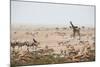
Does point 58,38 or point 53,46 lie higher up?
point 58,38

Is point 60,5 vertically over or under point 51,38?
over

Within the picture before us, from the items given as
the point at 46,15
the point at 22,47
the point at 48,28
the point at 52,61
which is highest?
the point at 46,15

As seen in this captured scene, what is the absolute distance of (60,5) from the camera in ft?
8.57

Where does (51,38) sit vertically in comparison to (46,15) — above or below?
below

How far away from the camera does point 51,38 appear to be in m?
2.58
